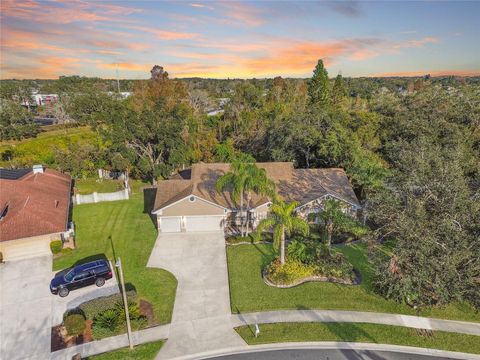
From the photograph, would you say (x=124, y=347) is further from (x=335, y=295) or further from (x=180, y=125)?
(x=180, y=125)

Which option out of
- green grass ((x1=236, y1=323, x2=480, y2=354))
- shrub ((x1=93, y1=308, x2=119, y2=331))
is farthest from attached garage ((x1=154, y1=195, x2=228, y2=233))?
green grass ((x1=236, y1=323, x2=480, y2=354))

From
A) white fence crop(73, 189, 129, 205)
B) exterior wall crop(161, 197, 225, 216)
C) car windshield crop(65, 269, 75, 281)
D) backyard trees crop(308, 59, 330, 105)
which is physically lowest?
car windshield crop(65, 269, 75, 281)

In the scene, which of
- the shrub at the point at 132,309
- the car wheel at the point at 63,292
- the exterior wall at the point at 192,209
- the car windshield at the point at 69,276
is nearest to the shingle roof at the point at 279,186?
the exterior wall at the point at 192,209

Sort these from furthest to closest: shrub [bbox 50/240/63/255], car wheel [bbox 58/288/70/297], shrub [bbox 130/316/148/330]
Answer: shrub [bbox 50/240/63/255], car wheel [bbox 58/288/70/297], shrub [bbox 130/316/148/330]

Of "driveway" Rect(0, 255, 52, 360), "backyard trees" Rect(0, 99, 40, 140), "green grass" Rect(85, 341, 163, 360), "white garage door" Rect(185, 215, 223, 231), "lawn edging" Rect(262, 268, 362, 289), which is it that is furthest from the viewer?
"backyard trees" Rect(0, 99, 40, 140)

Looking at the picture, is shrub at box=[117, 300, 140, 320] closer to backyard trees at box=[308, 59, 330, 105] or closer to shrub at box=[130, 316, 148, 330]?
shrub at box=[130, 316, 148, 330]

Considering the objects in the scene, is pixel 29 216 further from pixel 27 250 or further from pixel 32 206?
pixel 27 250
